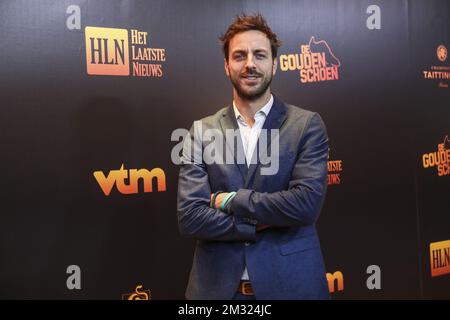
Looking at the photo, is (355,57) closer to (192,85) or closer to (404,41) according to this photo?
(404,41)

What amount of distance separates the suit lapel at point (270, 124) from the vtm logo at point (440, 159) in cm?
207

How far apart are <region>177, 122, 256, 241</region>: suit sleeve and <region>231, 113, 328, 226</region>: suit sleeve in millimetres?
58

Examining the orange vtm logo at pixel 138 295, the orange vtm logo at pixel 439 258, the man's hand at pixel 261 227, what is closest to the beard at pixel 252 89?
the man's hand at pixel 261 227

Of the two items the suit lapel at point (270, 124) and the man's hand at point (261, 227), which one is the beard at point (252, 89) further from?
the man's hand at point (261, 227)

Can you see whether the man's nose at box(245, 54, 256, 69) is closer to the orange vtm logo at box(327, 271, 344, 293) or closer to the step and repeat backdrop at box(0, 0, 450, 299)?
the step and repeat backdrop at box(0, 0, 450, 299)

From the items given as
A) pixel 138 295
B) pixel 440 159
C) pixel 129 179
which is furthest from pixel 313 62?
pixel 138 295

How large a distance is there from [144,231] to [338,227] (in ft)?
4.77

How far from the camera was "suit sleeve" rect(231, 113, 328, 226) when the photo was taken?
1.90 m

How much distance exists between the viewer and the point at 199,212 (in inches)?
77.5

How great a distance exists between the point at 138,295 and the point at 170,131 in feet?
3.67

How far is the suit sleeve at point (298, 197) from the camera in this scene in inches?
74.9

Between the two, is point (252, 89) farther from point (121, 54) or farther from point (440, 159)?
point (440, 159)

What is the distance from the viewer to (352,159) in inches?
138
